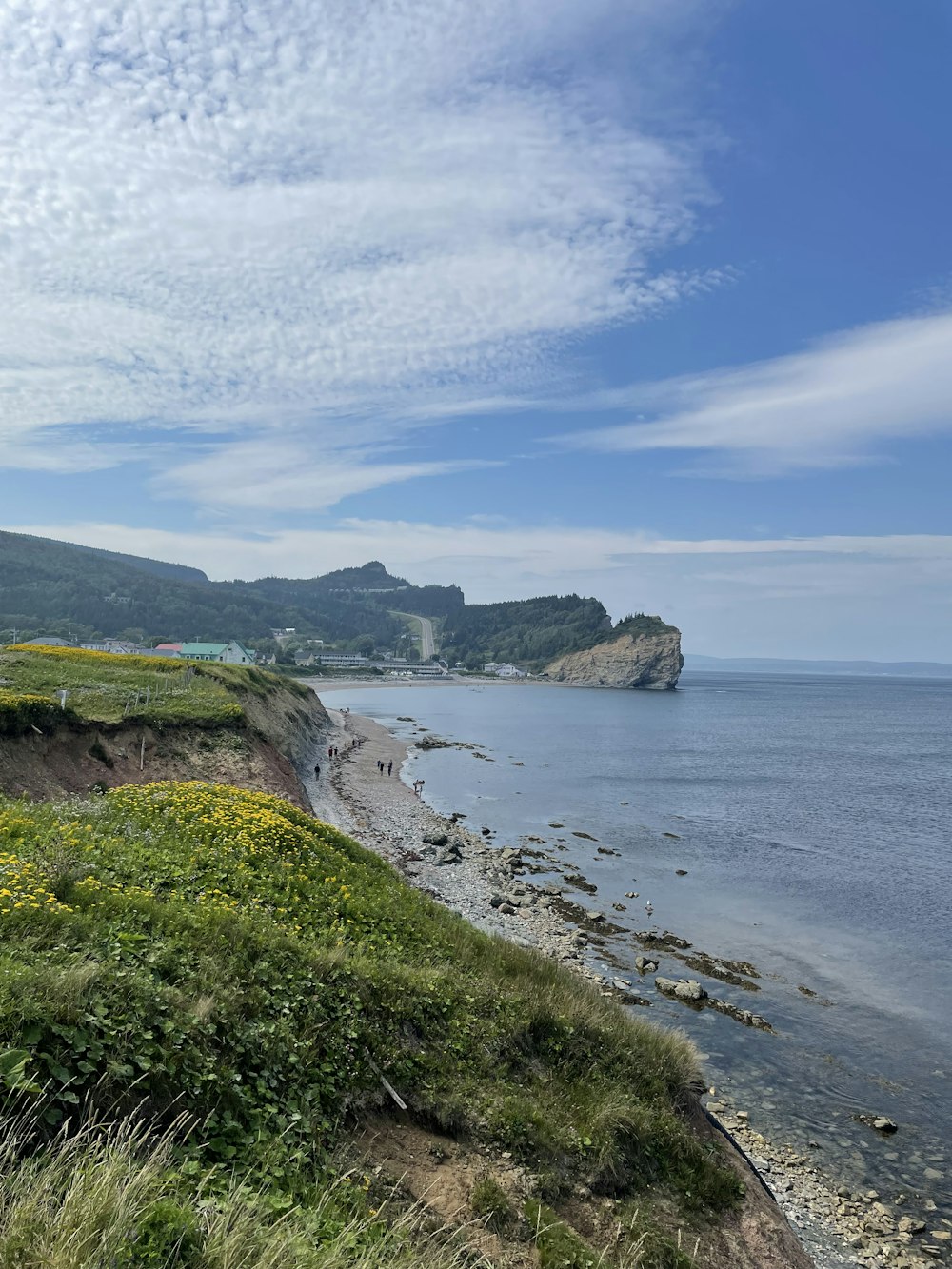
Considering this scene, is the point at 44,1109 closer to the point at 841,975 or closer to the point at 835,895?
the point at 841,975

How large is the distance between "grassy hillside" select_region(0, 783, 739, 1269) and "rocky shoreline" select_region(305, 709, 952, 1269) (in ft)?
18.3

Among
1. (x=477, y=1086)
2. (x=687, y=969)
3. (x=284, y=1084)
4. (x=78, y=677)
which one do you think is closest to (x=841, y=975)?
(x=687, y=969)

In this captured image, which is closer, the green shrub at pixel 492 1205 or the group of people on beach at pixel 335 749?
the green shrub at pixel 492 1205

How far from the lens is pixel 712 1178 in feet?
35.1

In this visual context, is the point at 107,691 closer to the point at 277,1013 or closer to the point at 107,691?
the point at 107,691

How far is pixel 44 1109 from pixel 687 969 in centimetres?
2523

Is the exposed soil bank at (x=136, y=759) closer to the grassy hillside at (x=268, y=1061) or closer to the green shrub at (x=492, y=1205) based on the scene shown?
the grassy hillside at (x=268, y=1061)

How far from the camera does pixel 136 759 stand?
1303 inches

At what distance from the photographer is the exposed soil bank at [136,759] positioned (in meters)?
27.3

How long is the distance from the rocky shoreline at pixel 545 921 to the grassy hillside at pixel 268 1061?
Result: 5.57 meters

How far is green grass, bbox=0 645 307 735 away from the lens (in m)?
29.9

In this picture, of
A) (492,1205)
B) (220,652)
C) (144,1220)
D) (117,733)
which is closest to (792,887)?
(117,733)

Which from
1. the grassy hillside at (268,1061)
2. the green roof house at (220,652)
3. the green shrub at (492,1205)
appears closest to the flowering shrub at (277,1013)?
the grassy hillside at (268,1061)

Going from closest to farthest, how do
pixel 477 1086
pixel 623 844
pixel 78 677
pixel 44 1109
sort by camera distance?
pixel 44 1109 < pixel 477 1086 < pixel 78 677 < pixel 623 844
